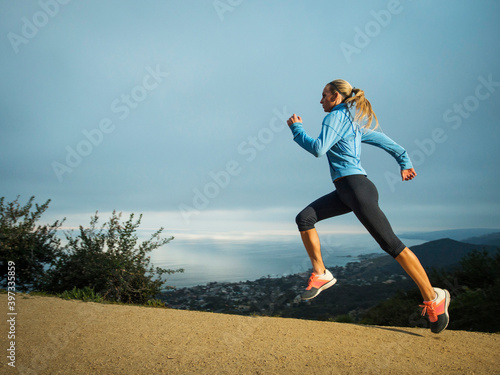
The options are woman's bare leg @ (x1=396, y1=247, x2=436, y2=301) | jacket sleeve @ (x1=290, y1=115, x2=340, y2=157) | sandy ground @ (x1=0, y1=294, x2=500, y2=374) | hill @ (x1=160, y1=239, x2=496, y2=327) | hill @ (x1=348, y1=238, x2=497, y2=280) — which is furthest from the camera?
hill @ (x1=348, y1=238, x2=497, y2=280)

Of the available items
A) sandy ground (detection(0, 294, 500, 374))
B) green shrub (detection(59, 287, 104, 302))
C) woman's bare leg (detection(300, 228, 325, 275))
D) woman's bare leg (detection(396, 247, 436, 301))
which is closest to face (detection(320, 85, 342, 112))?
woman's bare leg (detection(300, 228, 325, 275))

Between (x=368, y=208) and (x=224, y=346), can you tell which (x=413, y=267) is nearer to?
(x=368, y=208)

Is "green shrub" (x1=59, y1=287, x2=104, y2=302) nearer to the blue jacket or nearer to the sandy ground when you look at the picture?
the sandy ground

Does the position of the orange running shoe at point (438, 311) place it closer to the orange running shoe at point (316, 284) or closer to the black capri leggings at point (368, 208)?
the black capri leggings at point (368, 208)

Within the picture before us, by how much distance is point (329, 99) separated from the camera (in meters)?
3.88

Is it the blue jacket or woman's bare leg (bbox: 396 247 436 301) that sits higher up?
the blue jacket

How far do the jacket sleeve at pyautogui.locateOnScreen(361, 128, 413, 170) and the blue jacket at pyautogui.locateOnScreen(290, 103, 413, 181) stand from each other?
22 cm

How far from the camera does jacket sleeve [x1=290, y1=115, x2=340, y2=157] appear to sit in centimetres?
339

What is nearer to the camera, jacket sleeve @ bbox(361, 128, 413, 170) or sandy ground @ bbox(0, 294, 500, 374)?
sandy ground @ bbox(0, 294, 500, 374)

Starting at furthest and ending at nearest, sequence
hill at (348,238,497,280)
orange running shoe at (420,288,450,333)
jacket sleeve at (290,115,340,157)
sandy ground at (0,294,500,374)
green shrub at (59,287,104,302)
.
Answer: hill at (348,238,497,280) → green shrub at (59,287,104,302) → orange running shoe at (420,288,450,333) → jacket sleeve at (290,115,340,157) → sandy ground at (0,294,500,374)

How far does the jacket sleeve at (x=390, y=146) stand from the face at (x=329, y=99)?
531mm

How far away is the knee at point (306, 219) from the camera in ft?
12.5

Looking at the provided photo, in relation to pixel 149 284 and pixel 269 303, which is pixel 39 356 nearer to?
pixel 149 284

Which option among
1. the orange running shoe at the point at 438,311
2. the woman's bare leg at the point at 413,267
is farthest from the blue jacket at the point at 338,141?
the orange running shoe at the point at 438,311
